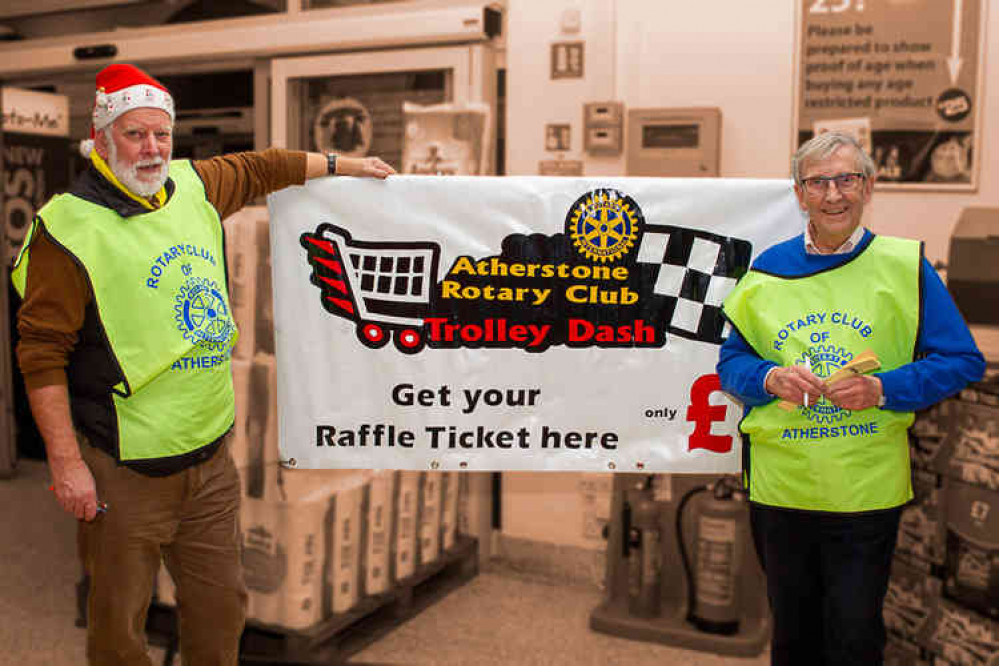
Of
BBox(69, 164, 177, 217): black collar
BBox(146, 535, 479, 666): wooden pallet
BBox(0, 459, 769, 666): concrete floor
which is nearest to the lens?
BBox(69, 164, 177, 217): black collar

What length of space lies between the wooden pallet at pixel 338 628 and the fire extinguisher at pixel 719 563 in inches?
43.0

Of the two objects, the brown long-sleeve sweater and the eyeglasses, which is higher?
the eyeglasses

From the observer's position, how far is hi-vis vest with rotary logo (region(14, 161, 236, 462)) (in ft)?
6.31

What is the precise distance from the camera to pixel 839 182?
1862mm

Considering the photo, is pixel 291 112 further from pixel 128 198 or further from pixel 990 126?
pixel 990 126

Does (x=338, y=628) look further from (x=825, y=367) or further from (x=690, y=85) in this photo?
(x=690, y=85)

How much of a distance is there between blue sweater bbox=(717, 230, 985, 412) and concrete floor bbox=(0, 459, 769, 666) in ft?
5.55

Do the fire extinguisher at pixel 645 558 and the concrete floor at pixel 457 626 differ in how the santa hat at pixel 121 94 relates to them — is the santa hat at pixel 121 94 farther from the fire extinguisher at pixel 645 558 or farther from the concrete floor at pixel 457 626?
the fire extinguisher at pixel 645 558

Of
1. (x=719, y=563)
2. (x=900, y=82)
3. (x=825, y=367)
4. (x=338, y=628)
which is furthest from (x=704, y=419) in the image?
(x=900, y=82)

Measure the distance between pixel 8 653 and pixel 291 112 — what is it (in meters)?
2.63

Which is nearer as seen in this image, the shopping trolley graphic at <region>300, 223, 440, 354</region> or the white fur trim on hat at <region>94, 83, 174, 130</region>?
the white fur trim on hat at <region>94, 83, 174, 130</region>

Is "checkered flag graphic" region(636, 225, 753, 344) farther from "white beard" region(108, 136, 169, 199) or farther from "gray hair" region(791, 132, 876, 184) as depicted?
"white beard" region(108, 136, 169, 199)

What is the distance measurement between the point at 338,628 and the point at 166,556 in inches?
46.1

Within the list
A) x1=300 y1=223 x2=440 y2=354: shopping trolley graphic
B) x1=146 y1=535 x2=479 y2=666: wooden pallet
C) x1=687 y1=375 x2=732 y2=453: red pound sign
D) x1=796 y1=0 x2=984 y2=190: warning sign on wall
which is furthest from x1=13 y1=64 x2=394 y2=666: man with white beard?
x1=796 y1=0 x2=984 y2=190: warning sign on wall
